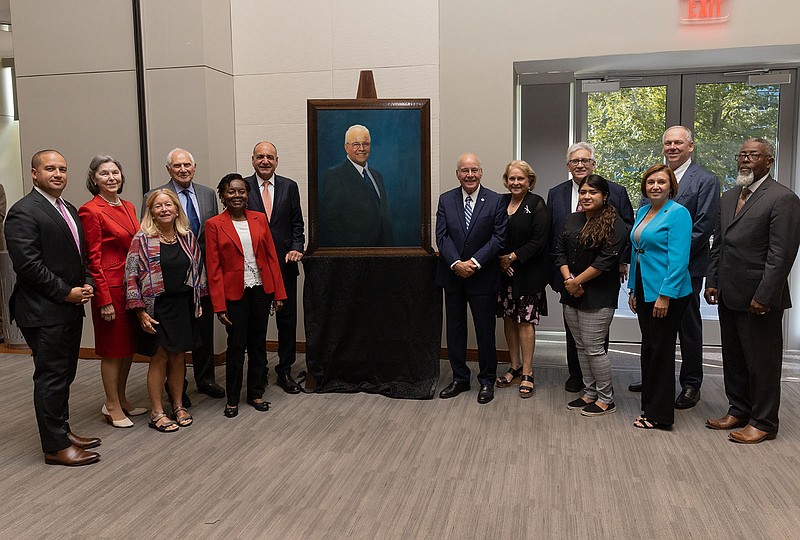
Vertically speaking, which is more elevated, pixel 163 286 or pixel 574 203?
pixel 574 203

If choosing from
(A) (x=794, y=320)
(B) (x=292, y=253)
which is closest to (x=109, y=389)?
(B) (x=292, y=253)

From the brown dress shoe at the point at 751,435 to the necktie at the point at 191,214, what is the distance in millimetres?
3659

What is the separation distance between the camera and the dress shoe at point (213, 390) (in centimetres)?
486

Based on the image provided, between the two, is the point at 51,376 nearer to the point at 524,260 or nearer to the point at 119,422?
the point at 119,422

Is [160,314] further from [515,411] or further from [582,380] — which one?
[582,380]

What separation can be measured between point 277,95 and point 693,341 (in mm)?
3959

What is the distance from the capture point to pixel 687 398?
14.8ft

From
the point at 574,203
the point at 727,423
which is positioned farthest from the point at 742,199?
the point at 727,423

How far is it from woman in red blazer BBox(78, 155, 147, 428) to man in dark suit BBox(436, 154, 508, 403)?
6.83ft

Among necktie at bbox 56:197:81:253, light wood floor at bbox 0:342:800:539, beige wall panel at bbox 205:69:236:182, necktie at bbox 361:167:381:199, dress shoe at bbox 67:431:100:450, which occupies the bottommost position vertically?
light wood floor at bbox 0:342:800:539

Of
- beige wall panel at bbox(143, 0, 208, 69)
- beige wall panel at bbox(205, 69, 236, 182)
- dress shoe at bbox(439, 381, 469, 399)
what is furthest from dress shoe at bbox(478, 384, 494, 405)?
beige wall panel at bbox(143, 0, 208, 69)

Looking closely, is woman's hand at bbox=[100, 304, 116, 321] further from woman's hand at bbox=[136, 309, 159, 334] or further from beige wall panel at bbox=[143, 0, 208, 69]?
beige wall panel at bbox=[143, 0, 208, 69]

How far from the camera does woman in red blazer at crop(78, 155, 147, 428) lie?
3941mm

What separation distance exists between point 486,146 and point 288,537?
3.68m
